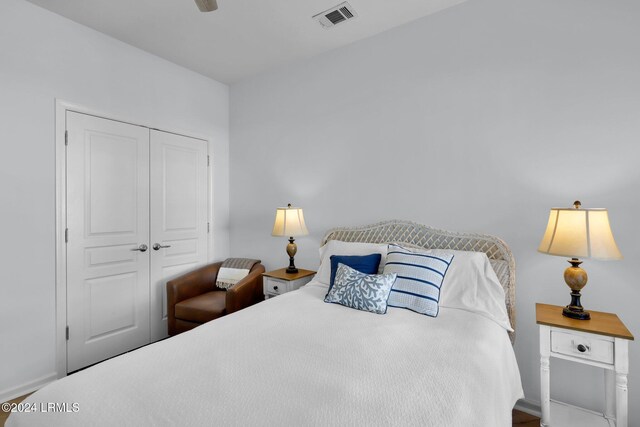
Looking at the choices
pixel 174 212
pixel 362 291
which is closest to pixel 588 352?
pixel 362 291

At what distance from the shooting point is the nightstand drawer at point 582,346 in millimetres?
1552

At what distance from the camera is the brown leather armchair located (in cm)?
282

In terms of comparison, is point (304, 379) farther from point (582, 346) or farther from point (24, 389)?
point (24, 389)

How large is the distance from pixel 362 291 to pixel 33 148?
2.64 meters

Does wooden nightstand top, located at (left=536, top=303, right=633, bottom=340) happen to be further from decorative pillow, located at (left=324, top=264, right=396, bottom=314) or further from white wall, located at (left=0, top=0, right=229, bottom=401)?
white wall, located at (left=0, top=0, right=229, bottom=401)

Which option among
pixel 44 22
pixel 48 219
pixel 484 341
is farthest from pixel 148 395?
pixel 44 22

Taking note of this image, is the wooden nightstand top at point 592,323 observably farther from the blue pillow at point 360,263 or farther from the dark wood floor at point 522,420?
the blue pillow at point 360,263

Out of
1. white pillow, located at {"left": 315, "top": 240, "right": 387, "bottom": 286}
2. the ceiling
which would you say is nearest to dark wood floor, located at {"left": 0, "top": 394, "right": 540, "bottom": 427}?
white pillow, located at {"left": 315, "top": 240, "right": 387, "bottom": 286}

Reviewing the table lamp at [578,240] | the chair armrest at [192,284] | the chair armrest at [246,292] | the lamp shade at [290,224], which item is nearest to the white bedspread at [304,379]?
the table lamp at [578,240]

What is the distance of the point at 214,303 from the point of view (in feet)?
9.62

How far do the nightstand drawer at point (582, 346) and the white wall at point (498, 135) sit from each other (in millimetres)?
437

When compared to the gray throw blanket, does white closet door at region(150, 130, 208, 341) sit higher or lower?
higher

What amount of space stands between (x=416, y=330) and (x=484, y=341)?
312 millimetres

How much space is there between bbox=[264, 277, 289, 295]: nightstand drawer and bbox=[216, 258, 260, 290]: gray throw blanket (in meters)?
0.50
